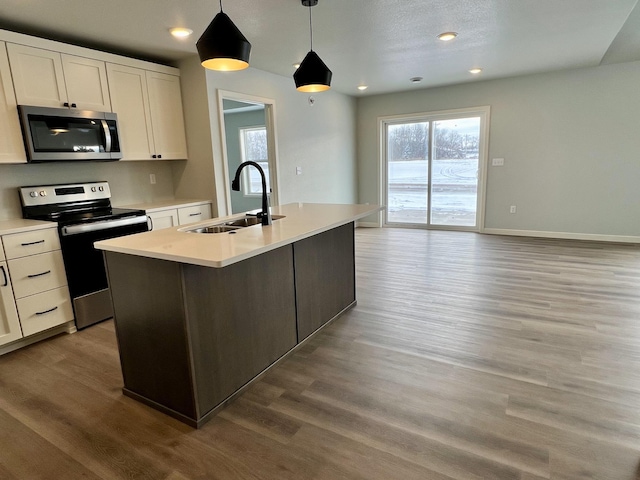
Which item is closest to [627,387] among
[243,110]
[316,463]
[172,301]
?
[316,463]

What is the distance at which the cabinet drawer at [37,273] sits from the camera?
8.84 ft

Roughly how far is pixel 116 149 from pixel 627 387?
Result: 13.9 ft

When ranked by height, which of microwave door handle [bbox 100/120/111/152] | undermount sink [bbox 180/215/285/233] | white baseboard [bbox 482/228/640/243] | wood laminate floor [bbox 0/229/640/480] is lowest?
wood laminate floor [bbox 0/229/640/480]

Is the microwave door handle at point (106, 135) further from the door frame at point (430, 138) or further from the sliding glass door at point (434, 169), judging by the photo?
the sliding glass door at point (434, 169)

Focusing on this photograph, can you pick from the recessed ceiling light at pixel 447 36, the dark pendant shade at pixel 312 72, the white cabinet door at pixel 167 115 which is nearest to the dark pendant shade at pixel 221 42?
the dark pendant shade at pixel 312 72

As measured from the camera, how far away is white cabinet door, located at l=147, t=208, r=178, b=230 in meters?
3.60

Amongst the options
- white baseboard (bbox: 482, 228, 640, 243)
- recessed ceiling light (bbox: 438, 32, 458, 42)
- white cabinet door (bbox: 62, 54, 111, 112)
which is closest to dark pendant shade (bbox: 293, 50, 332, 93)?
recessed ceiling light (bbox: 438, 32, 458, 42)

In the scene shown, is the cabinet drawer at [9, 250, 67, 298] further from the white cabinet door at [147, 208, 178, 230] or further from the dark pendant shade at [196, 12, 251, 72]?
the dark pendant shade at [196, 12, 251, 72]

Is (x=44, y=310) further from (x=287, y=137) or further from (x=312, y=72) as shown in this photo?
(x=287, y=137)

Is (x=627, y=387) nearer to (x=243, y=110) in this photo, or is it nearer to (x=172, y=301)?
(x=172, y=301)

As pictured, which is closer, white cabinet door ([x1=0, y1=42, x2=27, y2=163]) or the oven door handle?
white cabinet door ([x1=0, y1=42, x2=27, y2=163])

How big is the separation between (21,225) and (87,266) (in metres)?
0.53

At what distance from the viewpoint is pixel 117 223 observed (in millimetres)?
3225

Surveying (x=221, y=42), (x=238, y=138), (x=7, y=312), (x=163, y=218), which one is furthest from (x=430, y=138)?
(x=7, y=312)
